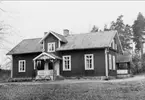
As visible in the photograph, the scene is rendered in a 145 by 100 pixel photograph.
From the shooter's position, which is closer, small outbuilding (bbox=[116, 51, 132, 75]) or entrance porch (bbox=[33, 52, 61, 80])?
entrance porch (bbox=[33, 52, 61, 80])

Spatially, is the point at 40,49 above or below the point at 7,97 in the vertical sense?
above

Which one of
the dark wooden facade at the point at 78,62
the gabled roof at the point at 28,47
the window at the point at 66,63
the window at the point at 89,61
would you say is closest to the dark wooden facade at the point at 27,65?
the dark wooden facade at the point at 78,62

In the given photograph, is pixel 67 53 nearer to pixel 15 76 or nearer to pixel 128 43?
pixel 15 76

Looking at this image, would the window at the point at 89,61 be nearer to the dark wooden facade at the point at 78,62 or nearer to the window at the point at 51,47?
the dark wooden facade at the point at 78,62

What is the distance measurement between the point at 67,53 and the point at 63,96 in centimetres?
1462

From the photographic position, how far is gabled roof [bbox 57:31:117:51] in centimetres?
2477

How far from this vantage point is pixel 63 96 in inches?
453

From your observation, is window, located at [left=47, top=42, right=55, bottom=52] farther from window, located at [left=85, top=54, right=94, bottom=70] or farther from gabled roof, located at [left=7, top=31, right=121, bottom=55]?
window, located at [left=85, top=54, right=94, bottom=70]

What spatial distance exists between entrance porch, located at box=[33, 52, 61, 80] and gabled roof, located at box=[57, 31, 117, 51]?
5.46ft

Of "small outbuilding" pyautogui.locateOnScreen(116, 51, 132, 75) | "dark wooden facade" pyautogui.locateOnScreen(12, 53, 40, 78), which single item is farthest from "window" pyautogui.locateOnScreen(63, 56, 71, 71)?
"small outbuilding" pyautogui.locateOnScreen(116, 51, 132, 75)

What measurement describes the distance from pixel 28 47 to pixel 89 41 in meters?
8.63

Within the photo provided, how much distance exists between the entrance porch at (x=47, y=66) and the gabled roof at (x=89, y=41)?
1664mm

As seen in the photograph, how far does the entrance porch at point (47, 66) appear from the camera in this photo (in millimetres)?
24859

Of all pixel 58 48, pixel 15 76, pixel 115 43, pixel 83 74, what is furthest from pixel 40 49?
pixel 115 43
